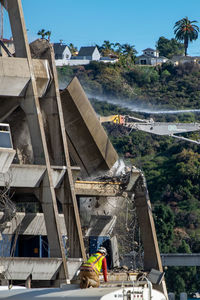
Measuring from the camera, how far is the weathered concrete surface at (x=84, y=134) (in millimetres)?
52938

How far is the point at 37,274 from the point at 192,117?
5749 inches

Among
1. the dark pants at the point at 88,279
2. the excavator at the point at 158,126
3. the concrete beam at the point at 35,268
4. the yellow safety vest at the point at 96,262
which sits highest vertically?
the excavator at the point at 158,126

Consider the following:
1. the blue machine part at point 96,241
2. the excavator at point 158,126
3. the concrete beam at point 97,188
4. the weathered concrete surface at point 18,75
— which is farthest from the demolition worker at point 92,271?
the excavator at point 158,126

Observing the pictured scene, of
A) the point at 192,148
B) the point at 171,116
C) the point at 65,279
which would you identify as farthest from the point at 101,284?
the point at 171,116

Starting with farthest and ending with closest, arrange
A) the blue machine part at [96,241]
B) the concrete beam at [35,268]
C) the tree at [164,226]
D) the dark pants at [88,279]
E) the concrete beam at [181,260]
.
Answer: the tree at [164,226], the concrete beam at [181,260], the blue machine part at [96,241], the concrete beam at [35,268], the dark pants at [88,279]

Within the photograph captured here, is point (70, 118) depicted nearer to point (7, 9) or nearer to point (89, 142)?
point (89, 142)

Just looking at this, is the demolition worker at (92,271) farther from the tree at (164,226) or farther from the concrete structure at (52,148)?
the tree at (164,226)

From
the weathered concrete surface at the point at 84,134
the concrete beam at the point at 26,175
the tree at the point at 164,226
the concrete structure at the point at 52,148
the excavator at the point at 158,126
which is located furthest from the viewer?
the tree at the point at 164,226

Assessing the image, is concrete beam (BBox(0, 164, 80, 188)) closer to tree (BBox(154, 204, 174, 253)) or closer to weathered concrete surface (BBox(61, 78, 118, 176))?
weathered concrete surface (BBox(61, 78, 118, 176))

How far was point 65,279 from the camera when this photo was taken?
47344 mm

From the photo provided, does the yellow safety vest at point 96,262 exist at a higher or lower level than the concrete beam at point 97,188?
lower

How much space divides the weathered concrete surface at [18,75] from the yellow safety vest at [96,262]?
20706mm

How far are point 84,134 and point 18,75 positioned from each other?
8071mm

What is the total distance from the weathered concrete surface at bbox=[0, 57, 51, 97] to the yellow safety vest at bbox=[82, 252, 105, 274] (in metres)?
20.7
